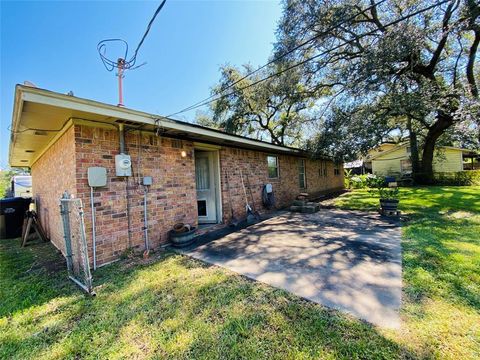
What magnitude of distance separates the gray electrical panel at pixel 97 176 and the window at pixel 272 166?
6.05m

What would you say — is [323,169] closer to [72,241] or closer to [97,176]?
[97,176]

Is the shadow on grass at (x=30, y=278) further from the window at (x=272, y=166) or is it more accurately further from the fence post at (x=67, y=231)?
the window at (x=272, y=166)

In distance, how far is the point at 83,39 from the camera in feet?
17.4

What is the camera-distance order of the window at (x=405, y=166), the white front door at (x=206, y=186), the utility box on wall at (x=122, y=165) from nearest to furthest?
the utility box on wall at (x=122, y=165)
the white front door at (x=206, y=186)
the window at (x=405, y=166)

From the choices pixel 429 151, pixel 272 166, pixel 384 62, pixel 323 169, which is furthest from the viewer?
pixel 429 151

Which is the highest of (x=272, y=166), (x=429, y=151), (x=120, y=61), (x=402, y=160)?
(x=120, y=61)

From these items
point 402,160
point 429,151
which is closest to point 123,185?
point 429,151

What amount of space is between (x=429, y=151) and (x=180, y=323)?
18643 millimetres

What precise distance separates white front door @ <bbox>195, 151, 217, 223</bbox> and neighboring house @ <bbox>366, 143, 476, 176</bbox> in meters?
19.0

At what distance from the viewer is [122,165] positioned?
394 centimetres

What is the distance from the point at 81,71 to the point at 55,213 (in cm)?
454

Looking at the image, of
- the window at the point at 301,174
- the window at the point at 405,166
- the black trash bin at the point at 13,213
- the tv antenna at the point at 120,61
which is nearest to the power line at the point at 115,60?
the tv antenna at the point at 120,61

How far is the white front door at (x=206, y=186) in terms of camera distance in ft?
21.3

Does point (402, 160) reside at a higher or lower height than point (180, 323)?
higher
